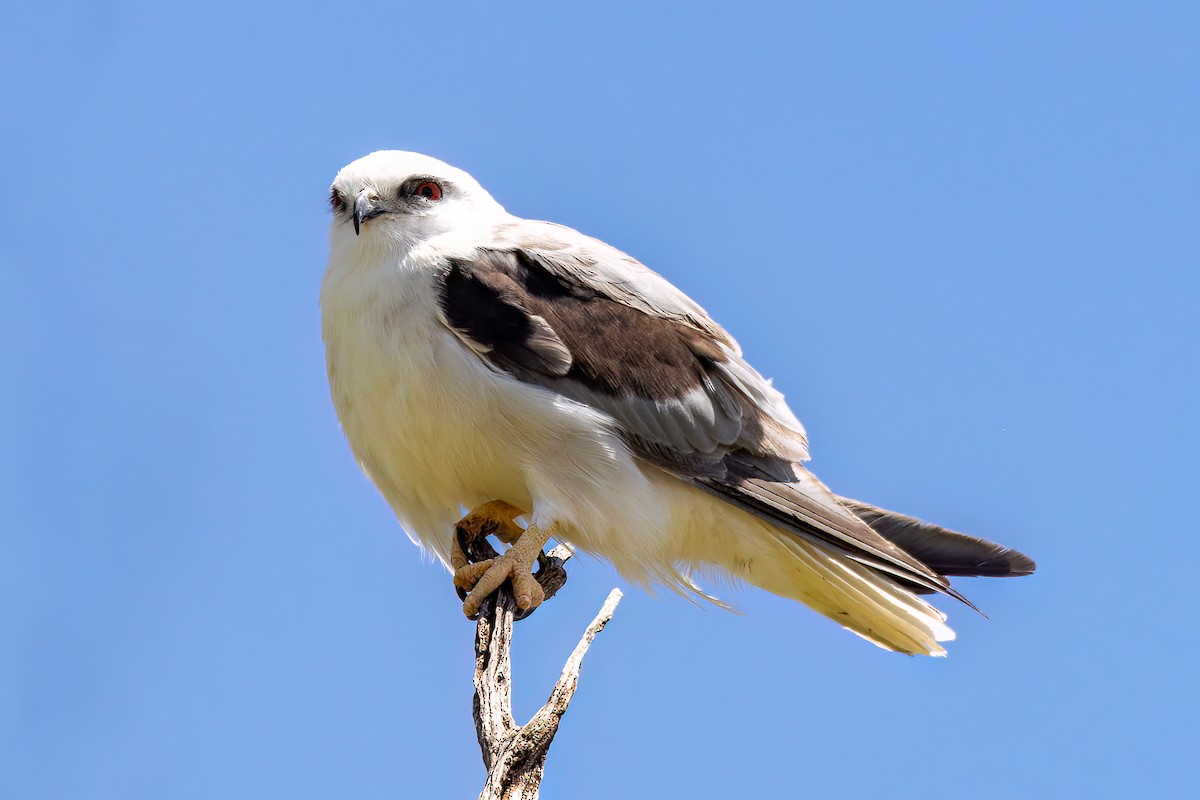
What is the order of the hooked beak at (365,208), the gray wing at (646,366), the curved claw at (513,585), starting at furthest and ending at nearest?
1. the hooked beak at (365,208)
2. the gray wing at (646,366)
3. the curved claw at (513,585)

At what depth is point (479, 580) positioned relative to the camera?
5012 mm

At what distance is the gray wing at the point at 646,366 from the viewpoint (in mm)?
5281

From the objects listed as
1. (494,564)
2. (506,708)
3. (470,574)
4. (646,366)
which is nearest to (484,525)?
(470,574)

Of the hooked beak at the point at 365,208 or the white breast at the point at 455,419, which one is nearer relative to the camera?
the white breast at the point at 455,419

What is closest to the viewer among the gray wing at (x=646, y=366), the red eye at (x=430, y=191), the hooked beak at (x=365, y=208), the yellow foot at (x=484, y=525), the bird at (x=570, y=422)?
the bird at (x=570, y=422)

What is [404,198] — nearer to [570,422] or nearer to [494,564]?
[570,422]

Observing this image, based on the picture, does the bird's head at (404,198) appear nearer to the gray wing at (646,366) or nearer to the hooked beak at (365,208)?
the hooked beak at (365,208)

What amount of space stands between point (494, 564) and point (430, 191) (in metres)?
1.71

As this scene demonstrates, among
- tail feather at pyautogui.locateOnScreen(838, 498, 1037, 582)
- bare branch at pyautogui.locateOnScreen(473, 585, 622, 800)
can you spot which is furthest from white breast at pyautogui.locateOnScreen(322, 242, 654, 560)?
tail feather at pyautogui.locateOnScreen(838, 498, 1037, 582)

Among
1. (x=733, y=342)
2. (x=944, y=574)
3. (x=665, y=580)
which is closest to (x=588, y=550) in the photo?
(x=665, y=580)

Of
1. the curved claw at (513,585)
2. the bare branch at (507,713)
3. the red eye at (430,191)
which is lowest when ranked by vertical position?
the bare branch at (507,713)

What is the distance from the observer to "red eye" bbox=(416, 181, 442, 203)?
5.75 meters

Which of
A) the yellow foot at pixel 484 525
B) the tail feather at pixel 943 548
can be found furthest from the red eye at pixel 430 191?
the tail feather at pixel 943 548

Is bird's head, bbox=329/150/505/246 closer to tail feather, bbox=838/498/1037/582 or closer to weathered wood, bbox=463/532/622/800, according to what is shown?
weathered wood, bbox=463/532/622/800
